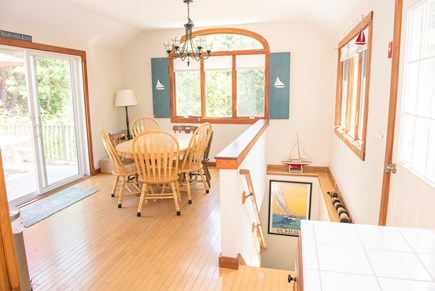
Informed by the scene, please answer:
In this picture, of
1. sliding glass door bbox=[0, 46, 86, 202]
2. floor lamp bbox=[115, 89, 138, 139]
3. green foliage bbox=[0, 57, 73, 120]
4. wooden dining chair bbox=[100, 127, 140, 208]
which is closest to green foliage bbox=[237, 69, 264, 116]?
floor lamp bbox=[115, 89, 138, 139]

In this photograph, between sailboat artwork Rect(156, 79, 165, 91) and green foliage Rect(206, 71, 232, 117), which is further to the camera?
sailboat artwork Rect(156, 79, 165, 91)

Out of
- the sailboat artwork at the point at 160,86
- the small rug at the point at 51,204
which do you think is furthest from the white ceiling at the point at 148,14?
the small rug at the point at 51,204

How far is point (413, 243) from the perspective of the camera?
113 centimetres

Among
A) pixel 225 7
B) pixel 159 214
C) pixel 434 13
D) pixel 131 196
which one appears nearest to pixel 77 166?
pixel 131 196

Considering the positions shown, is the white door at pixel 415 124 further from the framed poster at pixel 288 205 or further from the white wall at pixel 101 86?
the white wall at pixel 101 86

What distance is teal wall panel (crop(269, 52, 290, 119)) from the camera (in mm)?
5227

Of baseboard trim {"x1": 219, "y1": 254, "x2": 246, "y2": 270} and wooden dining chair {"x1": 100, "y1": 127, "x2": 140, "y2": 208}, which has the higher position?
wooden dining chair {"x1": 100, "y1": 127, "x2": 140, "y2": 208}

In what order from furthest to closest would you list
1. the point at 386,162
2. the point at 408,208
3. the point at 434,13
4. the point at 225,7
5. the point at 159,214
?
the point at 225,7 < the point at 159,214 < the point at 386,162 < the point at 408,208 < the point at 434,13

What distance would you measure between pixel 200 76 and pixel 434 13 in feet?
14.0

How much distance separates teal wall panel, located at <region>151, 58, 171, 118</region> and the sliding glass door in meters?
1.36

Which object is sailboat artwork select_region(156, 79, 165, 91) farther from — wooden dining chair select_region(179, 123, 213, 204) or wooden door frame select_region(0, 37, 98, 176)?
wooden dining chair select_region(179, 123, 213, 204)

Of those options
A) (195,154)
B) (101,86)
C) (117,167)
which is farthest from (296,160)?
(101,86)

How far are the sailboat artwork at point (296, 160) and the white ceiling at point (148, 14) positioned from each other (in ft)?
6.20

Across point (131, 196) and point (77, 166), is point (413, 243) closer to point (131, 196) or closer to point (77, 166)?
point (131, 196)
